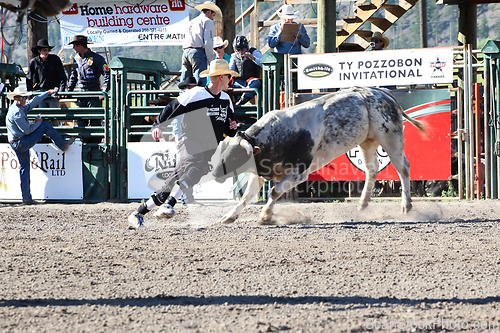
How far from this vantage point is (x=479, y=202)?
9422mm

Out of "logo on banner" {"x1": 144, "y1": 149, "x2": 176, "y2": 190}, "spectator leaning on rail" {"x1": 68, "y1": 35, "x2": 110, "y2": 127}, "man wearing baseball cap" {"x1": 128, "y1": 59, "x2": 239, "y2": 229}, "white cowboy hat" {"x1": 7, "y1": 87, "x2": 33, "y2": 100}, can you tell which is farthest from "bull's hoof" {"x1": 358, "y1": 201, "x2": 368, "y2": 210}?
"white cowboy hat" {"x1": 7, "y1": 87, "x2": 33, "y2": 100}

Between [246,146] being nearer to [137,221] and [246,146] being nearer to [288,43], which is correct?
[137,221]

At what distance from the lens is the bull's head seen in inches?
262

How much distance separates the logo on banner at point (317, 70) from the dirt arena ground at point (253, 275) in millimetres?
3042

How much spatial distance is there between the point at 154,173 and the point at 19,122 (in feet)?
7.87

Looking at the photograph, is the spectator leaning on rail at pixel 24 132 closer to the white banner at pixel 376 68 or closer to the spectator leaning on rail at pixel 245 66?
the spectator leaning on rail at pixel 245 66

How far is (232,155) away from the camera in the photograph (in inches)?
261

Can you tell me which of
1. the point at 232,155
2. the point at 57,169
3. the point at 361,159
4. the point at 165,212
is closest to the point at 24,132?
the point at 57,169

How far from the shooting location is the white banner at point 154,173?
10180 millimetres

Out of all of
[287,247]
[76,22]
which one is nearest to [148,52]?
[76,22]

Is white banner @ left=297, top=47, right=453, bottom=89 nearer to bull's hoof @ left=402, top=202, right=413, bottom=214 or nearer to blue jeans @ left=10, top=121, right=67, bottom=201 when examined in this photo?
bull's hoof @ left=402, top=202, right=413, bottom=214

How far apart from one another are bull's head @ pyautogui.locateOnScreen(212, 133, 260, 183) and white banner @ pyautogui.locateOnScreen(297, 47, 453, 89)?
11.8 ft

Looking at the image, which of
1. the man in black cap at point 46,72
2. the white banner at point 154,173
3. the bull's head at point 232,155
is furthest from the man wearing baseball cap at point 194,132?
the man in black cap at point 46,72

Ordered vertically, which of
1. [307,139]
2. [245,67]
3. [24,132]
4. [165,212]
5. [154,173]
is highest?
[245,67]
